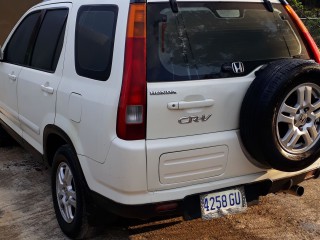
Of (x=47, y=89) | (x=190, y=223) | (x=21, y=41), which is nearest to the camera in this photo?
Answer: (x=47, y=89)

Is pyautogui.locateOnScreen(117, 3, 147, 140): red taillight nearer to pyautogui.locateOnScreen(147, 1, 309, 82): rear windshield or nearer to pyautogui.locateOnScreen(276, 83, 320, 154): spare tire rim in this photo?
pyautogui.locateOnScreen(147, 1, 309, 82): rear windshield

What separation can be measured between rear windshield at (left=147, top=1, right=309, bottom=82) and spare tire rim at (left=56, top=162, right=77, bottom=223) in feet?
3.80

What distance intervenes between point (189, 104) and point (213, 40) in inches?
19.9

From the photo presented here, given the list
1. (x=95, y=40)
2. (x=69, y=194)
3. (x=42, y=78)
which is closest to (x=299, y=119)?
(x=95, y=40)

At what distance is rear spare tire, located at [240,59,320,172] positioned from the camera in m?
2.72

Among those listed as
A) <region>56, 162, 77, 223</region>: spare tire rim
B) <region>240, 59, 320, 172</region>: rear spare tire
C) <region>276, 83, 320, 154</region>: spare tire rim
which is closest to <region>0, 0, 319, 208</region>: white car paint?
<region>240, 59, 320, 172</region>: rear spare tire

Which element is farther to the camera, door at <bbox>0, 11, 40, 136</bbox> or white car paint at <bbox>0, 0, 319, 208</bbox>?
door at <bbox>0, 11, 40, 136</bbox>

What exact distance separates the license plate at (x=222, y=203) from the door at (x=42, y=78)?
4.47 ft

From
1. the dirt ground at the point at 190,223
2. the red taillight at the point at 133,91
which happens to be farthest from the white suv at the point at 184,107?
the dirt ground at the point at 190,223

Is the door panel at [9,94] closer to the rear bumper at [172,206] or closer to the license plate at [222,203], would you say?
the rear bumper at [172,206]

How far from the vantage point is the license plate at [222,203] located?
287cm

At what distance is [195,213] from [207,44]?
1086mm

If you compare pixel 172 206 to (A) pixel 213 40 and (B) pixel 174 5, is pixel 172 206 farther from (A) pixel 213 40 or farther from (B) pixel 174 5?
(B) pixel 174 5

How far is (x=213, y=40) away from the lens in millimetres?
2912
